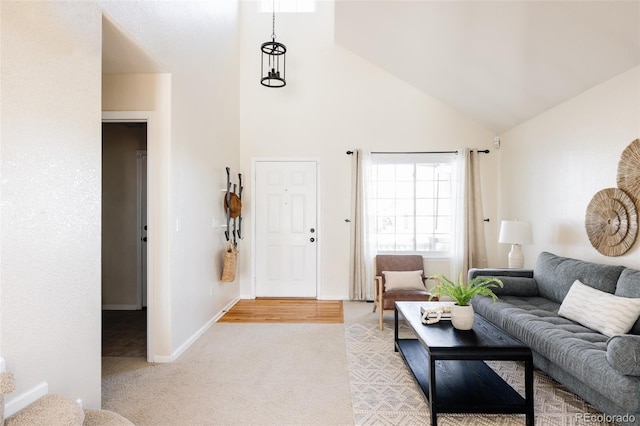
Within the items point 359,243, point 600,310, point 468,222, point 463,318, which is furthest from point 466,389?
point 468,222

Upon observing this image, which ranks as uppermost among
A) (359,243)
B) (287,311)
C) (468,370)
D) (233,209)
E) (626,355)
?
(233,209)

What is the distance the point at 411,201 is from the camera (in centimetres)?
538

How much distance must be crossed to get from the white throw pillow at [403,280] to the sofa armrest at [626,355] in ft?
7.66

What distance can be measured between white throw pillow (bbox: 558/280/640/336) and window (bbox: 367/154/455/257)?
2510mm

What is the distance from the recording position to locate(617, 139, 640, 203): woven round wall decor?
9.25ft

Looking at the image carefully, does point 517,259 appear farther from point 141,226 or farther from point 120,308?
point 120,308

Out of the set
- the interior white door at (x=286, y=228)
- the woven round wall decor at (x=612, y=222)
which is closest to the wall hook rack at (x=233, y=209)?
the interior white door at (x=286, y=228)

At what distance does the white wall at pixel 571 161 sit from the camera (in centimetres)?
301

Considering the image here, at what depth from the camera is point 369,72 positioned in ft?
17.6

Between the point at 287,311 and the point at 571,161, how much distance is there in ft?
11.9

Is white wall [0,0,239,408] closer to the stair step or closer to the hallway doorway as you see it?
the stair step

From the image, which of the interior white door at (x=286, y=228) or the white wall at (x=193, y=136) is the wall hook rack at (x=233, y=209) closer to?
the white wall at (x=193, y=136)

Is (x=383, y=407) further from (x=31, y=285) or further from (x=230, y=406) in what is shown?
(x=31, y=285)

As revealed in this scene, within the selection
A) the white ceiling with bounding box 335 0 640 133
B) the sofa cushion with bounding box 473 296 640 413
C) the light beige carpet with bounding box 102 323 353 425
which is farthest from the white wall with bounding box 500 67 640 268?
the light beige carpet with bounding box 102 323 353 425
